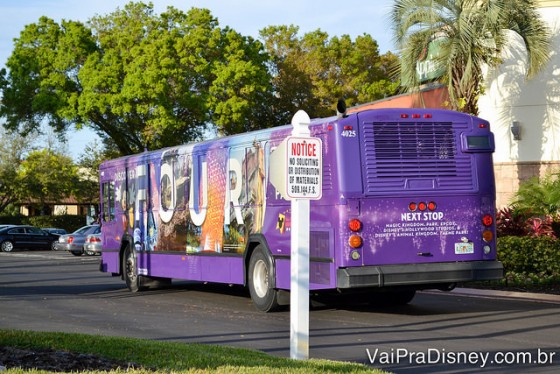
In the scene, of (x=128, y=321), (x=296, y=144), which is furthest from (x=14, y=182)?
(x=296, y=144)

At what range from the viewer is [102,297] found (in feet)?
65.7

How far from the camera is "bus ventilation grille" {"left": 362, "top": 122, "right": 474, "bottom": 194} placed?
14.5 m

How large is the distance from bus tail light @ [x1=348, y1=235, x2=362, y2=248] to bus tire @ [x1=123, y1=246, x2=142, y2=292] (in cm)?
851

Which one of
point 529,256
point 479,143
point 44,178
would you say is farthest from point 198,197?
point 44,178

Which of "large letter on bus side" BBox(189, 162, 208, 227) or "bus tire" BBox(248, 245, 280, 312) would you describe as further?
"large letter on bus side" BBox(189, 162, 208, 227)

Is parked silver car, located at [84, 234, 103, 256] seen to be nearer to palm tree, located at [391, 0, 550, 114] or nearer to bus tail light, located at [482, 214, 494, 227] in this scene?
palm tree, located at [391, 0, 550, 114]

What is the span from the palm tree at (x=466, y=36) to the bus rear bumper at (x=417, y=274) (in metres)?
10.7

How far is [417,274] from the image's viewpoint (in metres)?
14.4

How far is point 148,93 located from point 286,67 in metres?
13.8

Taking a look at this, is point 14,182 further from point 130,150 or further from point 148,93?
point 148,93

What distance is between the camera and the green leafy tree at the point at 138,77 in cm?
4757

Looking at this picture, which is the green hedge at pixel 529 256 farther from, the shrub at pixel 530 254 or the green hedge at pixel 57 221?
the green hedge at pixel 57 221

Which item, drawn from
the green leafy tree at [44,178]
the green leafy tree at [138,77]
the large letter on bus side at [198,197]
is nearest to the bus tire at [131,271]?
the large letter on bus side at [198,197]

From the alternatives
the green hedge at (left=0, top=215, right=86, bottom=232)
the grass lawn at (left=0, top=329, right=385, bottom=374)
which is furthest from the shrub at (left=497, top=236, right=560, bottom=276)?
the green hedge at (left=0, top=215, right=86, bottom=232)
